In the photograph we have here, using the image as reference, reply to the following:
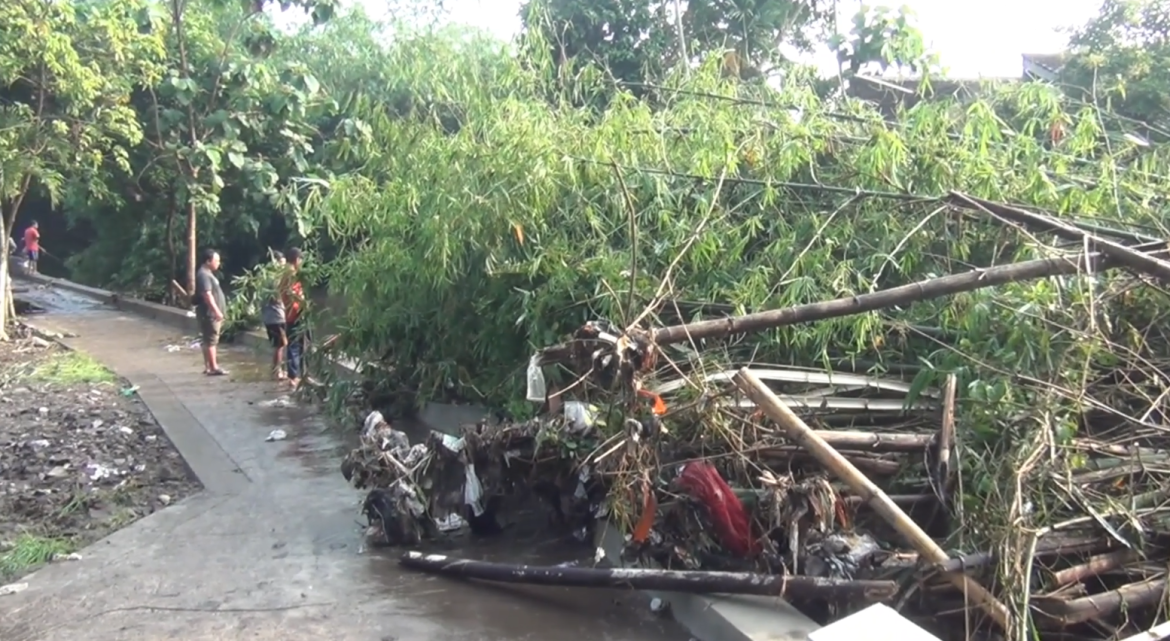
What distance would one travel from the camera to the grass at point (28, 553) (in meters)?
6.14

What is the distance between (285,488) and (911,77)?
7.89m

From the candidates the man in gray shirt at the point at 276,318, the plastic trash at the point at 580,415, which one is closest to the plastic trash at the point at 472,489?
the plastic trash at the point at 580,415

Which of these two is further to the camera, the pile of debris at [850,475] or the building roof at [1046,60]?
the building roof at [1046,60]

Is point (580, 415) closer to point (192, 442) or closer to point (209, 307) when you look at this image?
point (192, 442)

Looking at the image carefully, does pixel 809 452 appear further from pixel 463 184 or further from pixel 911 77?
pixel 911 77

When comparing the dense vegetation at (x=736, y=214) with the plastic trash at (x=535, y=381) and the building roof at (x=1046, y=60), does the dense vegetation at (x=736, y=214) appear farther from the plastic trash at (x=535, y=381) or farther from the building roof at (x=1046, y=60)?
the building roof at (x=1046, y=60)

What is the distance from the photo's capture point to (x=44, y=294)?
23141mm

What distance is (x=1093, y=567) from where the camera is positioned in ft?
14.7

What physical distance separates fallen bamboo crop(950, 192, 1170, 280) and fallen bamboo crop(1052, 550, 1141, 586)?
1202 mm

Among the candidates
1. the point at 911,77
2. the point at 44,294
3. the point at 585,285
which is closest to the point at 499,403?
the point at 585,285

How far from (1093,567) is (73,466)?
7.15 metres

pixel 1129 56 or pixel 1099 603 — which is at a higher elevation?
pixel 1129 56

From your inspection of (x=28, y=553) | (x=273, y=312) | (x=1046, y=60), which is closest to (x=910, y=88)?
(x=1046, y=60)

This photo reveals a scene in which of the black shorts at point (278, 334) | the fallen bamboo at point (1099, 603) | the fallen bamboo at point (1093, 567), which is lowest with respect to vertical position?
the fallen bamboo at point (1099, 603)
